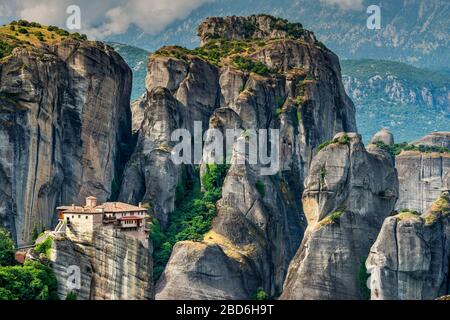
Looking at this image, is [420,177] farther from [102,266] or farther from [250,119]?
[102,266]

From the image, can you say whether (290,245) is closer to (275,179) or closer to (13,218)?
(275,179)

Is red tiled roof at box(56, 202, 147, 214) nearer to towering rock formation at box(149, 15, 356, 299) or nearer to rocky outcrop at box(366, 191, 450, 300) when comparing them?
towering rock formation at box(149, 15, 356, 299)

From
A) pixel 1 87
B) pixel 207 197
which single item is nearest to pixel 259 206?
pixel 207 197

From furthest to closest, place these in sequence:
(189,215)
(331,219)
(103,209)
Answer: (189,215) < (331,219) < (103,209)

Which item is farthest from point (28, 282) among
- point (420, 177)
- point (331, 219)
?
point (420, 177)

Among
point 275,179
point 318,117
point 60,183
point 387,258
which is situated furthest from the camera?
point 318,117

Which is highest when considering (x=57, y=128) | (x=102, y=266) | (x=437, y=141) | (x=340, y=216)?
(x=437, y=141)
